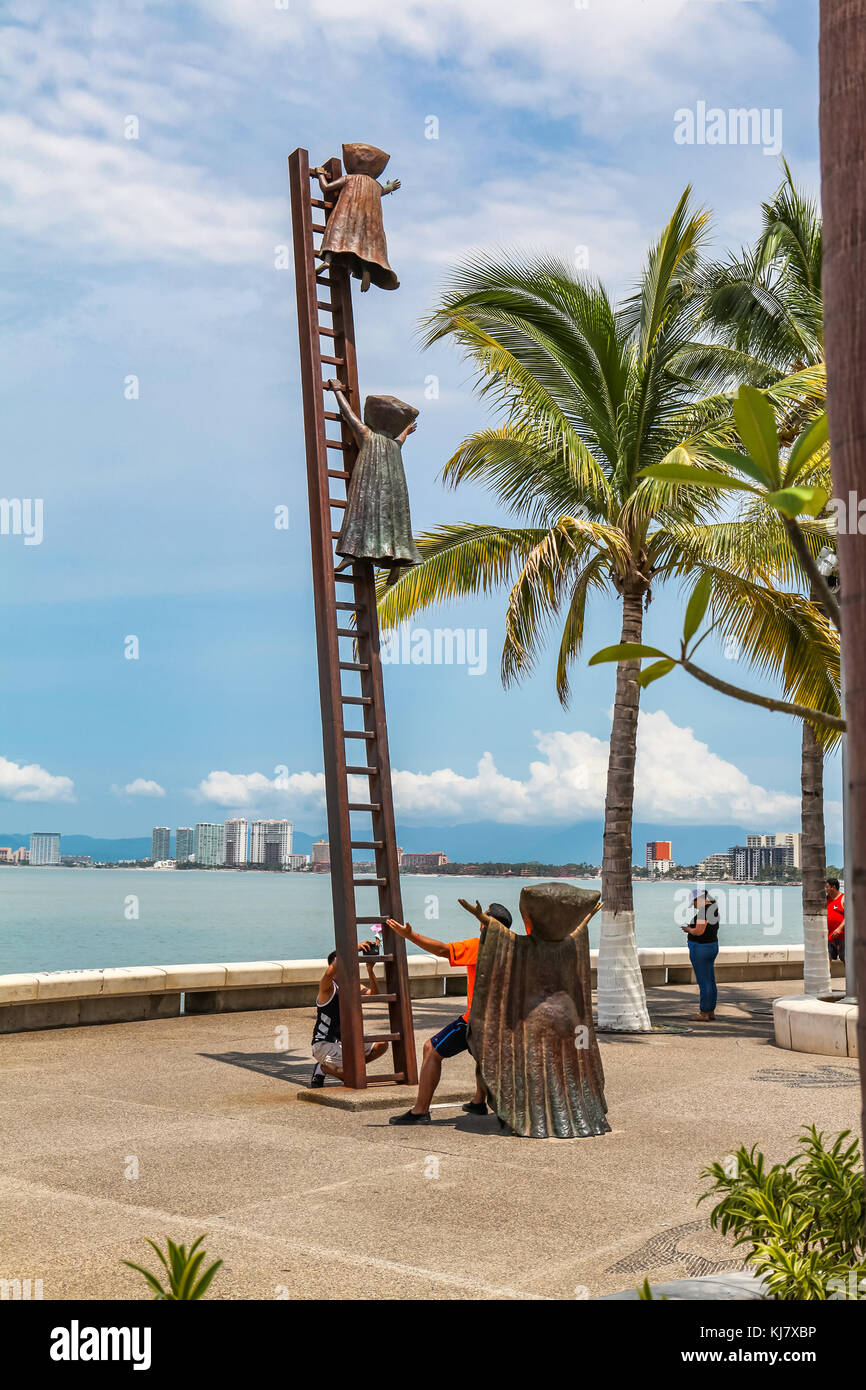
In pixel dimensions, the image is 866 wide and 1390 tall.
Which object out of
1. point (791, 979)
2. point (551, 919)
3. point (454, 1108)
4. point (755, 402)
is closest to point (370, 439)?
point (551, 919)

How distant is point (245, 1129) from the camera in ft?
27.6

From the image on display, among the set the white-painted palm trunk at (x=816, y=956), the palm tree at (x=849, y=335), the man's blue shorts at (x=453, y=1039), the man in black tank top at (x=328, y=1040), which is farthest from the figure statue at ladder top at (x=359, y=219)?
the white-painted palm trunk at (x=816, y=956)

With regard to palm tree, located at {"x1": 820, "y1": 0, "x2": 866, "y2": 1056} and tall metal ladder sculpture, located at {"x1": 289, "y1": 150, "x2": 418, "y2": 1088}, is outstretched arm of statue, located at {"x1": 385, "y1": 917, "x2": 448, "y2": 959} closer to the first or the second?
tall metal ladder sculpture, located at {"x1": 289, "y1": 150, "x2": 418, "y2": 1088}

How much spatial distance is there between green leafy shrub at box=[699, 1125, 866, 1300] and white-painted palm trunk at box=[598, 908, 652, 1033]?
10.2 m

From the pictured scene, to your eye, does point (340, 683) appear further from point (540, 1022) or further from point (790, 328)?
point (790, 328)

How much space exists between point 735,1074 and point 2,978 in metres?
7.47

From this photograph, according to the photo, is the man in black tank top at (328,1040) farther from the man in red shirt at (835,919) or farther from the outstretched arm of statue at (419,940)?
the man in red shirt at (835,919)

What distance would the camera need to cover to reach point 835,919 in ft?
62.4

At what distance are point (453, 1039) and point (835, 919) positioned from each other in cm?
1214

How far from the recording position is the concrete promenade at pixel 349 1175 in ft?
17.5

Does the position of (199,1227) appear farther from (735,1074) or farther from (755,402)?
(735,1074)

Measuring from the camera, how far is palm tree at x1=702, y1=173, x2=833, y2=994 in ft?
53.9

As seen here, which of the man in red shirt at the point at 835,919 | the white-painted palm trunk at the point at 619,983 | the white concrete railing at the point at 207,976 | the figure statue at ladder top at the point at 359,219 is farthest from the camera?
the man in red shirt at the point at 835,919

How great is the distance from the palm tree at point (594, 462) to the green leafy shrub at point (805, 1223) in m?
10.3
